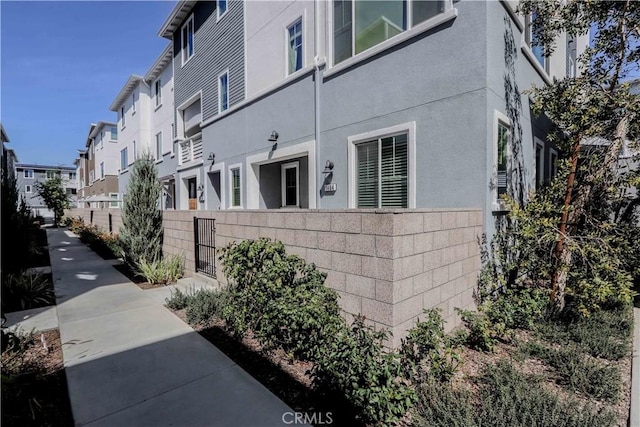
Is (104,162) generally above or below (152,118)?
below

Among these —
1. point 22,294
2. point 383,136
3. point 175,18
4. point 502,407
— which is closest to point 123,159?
point 175,18

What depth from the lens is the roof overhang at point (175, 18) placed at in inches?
537

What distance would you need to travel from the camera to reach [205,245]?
25.2 ft

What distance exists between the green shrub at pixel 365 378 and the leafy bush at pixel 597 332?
300 cm

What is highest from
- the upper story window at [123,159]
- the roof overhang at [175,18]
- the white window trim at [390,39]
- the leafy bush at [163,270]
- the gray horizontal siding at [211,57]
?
the roof overhang at [175,18]

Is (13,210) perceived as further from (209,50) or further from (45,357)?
(209,50)

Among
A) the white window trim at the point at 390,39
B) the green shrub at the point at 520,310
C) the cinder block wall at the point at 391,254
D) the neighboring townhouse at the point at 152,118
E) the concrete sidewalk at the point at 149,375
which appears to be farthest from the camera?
the neighboring townhouse at the point at 152,118

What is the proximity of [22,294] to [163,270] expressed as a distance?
2.56 metres

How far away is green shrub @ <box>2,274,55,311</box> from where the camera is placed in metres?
6.00

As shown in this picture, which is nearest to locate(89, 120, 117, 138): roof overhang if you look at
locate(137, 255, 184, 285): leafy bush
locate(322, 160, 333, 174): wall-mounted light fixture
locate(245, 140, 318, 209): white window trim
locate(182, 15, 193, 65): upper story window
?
locate(182, 15, 193, 65): upper story window

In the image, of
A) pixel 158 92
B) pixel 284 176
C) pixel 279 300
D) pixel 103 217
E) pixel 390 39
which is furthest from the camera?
pixel 158 92

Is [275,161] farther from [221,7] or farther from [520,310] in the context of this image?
[520,310]

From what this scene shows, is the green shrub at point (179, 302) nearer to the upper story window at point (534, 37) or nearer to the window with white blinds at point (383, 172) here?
the window with white blinds at point (383, 172)

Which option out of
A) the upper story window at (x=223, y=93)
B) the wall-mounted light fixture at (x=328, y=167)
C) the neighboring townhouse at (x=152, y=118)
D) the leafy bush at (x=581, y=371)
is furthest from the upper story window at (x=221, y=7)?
the leafy bush at (x=581, y=371)
